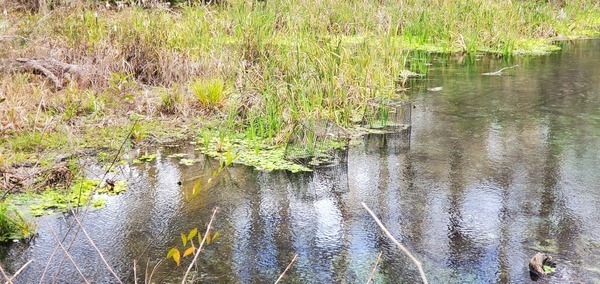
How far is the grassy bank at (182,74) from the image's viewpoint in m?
5.30

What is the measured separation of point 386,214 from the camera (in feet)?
12.3

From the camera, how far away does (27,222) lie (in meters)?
3.63

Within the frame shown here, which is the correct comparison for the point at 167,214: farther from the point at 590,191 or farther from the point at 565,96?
the point at 565,96

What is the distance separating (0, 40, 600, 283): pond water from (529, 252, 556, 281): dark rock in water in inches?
1.6

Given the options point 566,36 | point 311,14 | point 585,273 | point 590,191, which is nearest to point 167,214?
point 585,273

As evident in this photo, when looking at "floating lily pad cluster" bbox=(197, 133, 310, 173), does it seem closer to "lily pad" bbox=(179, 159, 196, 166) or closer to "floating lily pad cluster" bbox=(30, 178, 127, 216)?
"lily pad" bbox=(179, 159, 196, 166)

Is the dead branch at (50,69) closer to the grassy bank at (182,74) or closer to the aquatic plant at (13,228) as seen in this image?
the grassy bank at (182,74)

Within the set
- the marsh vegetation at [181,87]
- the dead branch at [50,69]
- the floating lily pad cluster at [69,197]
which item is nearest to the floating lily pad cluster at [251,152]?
the marsh vegetation at [181,87]

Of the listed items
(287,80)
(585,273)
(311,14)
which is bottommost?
(585,273)

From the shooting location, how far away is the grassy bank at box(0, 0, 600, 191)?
530 cm

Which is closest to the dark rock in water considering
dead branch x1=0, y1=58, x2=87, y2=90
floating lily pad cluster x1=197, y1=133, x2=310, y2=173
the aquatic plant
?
floating lily pad cluster x1=197, y1=133, x2=310, y2=173

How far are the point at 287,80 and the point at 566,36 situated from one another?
758 cm

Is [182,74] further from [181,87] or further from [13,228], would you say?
[13,228]

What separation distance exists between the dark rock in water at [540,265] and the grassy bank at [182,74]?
2.65 meters
